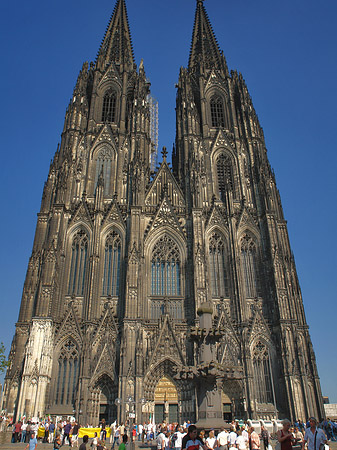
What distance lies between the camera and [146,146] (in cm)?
3634

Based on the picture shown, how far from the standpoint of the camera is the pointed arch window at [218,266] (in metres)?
30.0

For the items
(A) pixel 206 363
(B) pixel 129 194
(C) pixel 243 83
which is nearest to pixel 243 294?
(B) pixel 129 194

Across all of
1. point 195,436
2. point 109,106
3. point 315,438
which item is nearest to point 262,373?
point 315,438

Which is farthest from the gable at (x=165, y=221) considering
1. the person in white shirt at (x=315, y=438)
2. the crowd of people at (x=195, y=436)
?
the person in white shirt at (x=315, y=438)

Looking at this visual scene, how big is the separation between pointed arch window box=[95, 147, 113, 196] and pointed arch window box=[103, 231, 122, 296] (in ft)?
15.1

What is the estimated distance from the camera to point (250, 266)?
31.1 meters

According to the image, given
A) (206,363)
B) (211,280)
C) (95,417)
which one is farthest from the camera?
(211,280)

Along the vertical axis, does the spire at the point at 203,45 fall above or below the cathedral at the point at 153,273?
above

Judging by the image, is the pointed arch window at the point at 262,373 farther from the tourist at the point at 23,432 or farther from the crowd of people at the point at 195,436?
the tourist at the point at 23,432

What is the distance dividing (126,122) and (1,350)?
73.0 feet

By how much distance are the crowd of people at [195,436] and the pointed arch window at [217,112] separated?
87.0ft

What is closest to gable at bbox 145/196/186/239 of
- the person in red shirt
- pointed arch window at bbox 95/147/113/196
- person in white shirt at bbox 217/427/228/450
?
pointed arch window at bbox 95/147/113/196

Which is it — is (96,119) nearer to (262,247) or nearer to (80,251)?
(80,251)

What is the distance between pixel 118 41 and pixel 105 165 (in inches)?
716
